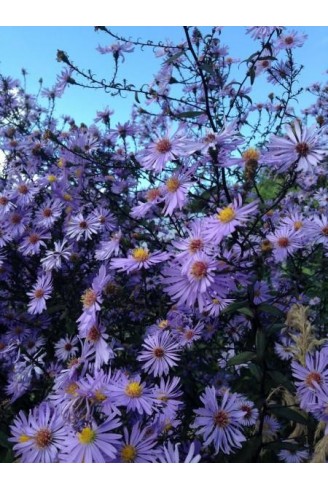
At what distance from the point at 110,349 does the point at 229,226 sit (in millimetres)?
525

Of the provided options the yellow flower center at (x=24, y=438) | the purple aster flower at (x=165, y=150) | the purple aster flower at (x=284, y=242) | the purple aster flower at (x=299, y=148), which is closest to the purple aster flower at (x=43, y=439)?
the yellow flower center at (x=24, y=438)

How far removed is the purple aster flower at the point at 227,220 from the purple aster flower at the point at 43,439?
1.93ft

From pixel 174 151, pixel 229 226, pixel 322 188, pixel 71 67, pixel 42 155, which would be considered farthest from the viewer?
pixel 322 188

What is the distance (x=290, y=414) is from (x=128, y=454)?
475mm

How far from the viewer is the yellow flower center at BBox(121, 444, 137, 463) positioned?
1.00m

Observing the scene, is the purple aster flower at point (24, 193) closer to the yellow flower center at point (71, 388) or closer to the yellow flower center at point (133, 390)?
the yellow flower center at point (71, 388)

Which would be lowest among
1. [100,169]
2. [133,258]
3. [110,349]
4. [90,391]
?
[90,391]

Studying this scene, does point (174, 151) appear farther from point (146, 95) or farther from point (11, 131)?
point (11, 131)

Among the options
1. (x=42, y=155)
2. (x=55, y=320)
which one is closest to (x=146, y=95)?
(x=42, y=155)

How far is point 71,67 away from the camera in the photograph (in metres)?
2.39

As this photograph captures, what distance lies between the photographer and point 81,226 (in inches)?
84.3

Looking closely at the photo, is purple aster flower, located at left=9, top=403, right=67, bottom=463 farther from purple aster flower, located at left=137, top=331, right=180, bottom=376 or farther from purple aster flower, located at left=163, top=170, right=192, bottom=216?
purple aster flower, located at left=163, top=170, right=192, bottom=216

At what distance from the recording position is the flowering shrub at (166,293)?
118cm

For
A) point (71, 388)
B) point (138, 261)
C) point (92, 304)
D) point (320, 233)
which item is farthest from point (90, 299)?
point (320, 233)
